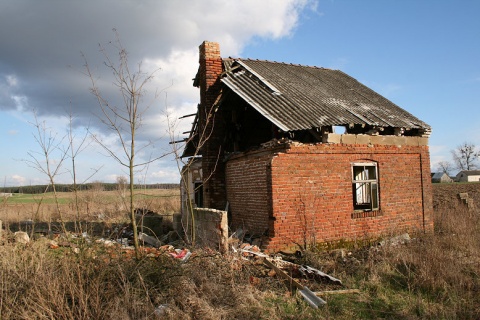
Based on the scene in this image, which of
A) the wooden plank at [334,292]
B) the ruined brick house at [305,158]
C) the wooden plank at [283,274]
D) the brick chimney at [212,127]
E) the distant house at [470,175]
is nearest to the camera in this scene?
the wooden plank at [334,292]

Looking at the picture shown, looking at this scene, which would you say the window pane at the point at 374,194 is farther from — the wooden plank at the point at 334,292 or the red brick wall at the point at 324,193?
the wooden plank at the point at 334,292

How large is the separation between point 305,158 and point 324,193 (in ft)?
3.78

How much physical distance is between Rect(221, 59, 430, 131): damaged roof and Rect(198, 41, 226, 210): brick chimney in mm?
521

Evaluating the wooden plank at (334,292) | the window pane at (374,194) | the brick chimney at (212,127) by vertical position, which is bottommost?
the wooden plank at (334,292)

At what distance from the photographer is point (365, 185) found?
12844mm

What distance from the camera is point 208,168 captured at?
41.3ft

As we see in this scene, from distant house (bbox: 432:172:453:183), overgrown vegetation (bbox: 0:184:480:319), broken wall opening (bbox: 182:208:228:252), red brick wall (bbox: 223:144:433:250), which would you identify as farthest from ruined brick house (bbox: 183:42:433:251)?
distant house (bbox: 432:172:453:183)

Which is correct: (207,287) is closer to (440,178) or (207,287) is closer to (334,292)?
(334,292)

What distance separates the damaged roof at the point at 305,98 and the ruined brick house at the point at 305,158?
0.04 metres

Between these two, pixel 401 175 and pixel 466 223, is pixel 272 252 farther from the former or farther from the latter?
pixel 466 223

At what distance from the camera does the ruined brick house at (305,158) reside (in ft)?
33.0

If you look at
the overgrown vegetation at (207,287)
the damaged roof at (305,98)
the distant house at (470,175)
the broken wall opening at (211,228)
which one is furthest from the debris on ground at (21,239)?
the distant house at (470,175)

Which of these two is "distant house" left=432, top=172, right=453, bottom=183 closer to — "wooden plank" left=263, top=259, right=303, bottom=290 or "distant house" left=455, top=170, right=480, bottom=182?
"distant house" left=455, top=170, right=480, bottom=182

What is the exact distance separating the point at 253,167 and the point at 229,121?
2.94m
